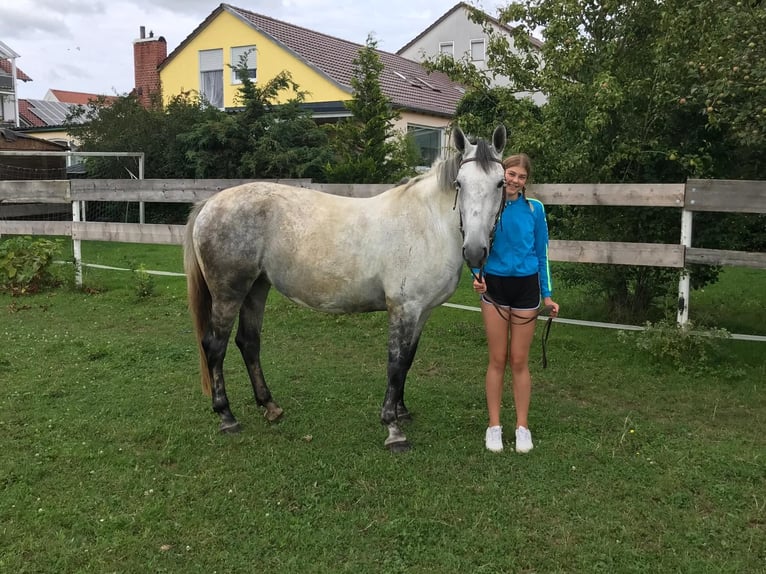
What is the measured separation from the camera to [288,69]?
1847 cm

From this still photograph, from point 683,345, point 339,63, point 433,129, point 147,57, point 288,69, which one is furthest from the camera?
point 147,57

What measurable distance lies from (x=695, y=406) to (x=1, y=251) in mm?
8877

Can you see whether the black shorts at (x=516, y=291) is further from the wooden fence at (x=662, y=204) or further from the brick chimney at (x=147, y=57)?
the brick chimney at (x=147, y=57)

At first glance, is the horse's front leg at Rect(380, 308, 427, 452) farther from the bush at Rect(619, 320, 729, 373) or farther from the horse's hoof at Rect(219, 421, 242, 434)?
the bush at Rect(619, 320, 729, 373)

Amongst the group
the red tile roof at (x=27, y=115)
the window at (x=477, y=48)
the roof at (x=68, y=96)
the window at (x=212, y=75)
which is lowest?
the window at (x=212, y=75)

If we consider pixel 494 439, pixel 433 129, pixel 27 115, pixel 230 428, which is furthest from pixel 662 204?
pixel 27 115

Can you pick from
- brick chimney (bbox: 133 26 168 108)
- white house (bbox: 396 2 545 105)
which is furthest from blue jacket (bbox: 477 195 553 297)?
white house (bbox: 396 2 545 105)

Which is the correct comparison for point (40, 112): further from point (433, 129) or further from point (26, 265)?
point (26, 265)

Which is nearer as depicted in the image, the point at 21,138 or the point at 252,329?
the point at 252,329

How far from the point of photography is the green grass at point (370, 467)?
2.76 meters

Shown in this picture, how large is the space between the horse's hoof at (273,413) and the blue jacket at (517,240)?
1.87 metres

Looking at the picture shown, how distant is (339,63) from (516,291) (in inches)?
700

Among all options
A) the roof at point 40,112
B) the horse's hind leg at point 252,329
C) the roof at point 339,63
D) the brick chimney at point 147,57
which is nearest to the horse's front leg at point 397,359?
the horse's hind leg at point 252,329

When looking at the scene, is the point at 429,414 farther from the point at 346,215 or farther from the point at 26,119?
the point at 26,119
